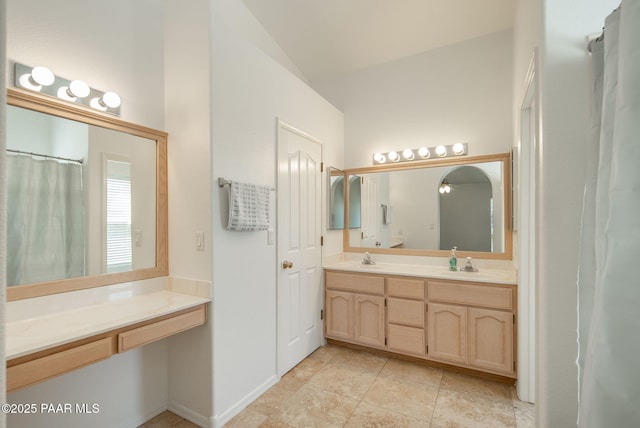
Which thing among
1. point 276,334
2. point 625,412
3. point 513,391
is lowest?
point 513,391

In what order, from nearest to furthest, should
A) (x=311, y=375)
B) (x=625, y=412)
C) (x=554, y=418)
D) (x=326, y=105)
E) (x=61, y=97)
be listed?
(x=625, y=412) < (x=554, y=418) < (x=61, y=97) < (x=311, y=375) < (x=326, y=105)

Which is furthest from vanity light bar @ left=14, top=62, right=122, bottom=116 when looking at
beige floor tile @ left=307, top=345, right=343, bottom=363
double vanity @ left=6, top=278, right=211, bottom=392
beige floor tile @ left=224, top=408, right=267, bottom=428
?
beige floor tile @ left=307, top=345, right=343, bottom=363

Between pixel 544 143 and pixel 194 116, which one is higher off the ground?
pixel 194 116

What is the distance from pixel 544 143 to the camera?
1.20 meters

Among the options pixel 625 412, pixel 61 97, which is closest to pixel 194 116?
pixel 61 97

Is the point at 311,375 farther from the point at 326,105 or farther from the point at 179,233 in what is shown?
the point at 326,105

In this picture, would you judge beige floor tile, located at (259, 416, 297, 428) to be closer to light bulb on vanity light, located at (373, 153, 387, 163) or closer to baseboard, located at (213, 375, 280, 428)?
baseboard, located at (213, 375, 280, 428)

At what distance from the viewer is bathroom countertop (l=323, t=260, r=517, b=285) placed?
2.39 meters

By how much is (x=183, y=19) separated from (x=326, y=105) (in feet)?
5.12

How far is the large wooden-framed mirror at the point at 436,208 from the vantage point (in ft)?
9.06

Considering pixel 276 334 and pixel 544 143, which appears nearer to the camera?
pixel 544 143

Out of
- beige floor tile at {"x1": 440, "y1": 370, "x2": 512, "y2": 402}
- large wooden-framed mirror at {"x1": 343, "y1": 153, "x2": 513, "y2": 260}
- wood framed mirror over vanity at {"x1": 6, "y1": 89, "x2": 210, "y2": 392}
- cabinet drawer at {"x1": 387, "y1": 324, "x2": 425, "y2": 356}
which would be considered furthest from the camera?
large wooden-framed mirror at {"x1": 343, "y1": 153, "x2": 513, "y2": 260}

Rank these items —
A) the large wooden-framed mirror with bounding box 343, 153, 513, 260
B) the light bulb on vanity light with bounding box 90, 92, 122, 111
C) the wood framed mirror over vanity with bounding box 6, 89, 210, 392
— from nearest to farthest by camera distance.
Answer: the wood framed mirror over vanity with bounding box 6, 89, 210, 392 < the light bulb on vanity light with bounding box 90, 92, 122, 111 < the large wooden-framed mirror with bounding box 343, 153, 513, 260

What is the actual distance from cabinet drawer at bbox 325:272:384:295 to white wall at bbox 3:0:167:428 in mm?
1576
